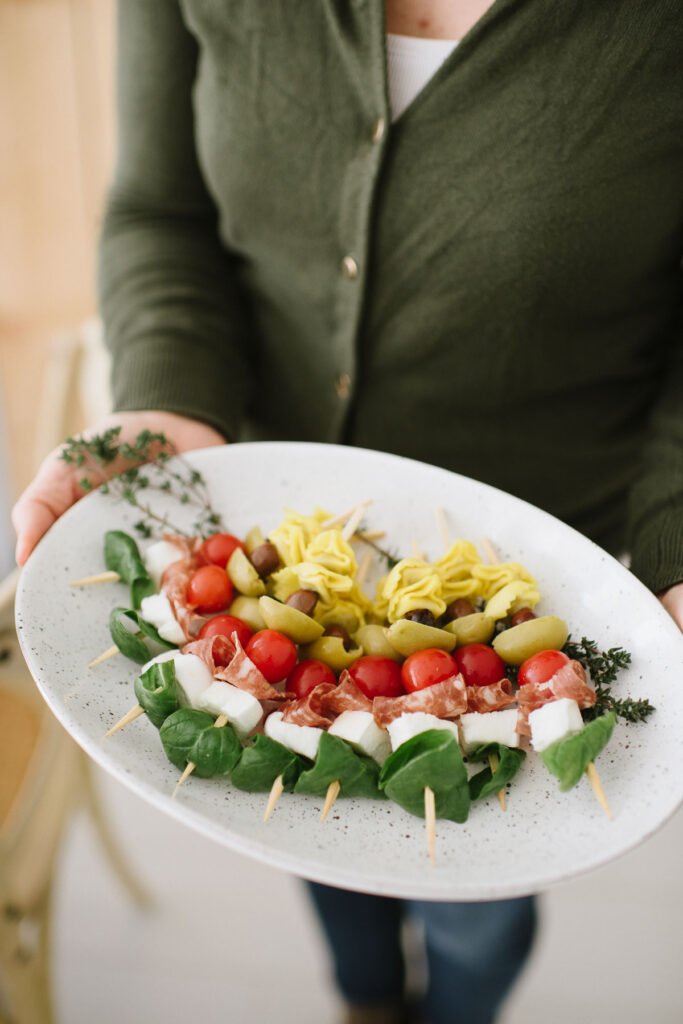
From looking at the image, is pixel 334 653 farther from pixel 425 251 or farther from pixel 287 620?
pixel 425 251

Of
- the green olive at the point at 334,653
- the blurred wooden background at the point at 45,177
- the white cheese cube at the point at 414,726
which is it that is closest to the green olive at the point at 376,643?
the green olive at the point at 334,653

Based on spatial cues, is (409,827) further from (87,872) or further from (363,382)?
(87,872)

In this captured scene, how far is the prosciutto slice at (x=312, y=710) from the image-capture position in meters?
1.00

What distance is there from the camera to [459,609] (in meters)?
1.14

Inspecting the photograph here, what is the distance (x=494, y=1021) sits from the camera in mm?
1775

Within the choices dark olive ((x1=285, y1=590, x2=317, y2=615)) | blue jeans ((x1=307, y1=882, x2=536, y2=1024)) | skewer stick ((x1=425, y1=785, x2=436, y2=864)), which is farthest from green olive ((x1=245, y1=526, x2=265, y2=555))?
blue jeans ((x1=307, y1=882, x2=536, y2=1024))

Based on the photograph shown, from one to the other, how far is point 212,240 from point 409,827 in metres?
1.12

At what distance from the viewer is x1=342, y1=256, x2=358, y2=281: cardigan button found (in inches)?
49.0

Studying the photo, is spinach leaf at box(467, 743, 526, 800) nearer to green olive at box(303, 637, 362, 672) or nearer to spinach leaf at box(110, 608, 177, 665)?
green olive at box(303, 637, 362, 672)

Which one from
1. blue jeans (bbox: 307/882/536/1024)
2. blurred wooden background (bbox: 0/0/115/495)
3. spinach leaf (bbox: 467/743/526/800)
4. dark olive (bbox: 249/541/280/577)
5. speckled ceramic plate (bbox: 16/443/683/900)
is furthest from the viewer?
blurred wooden background (bbox: 0/0/115/495)

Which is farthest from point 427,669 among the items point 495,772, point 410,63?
point 410,63

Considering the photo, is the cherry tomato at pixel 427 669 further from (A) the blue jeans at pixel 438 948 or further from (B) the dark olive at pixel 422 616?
(A) the blue jeans at pixel 438 948

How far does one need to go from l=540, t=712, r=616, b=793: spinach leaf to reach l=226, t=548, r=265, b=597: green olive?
1.44 ft

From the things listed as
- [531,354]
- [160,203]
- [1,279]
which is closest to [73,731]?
[531,354]
